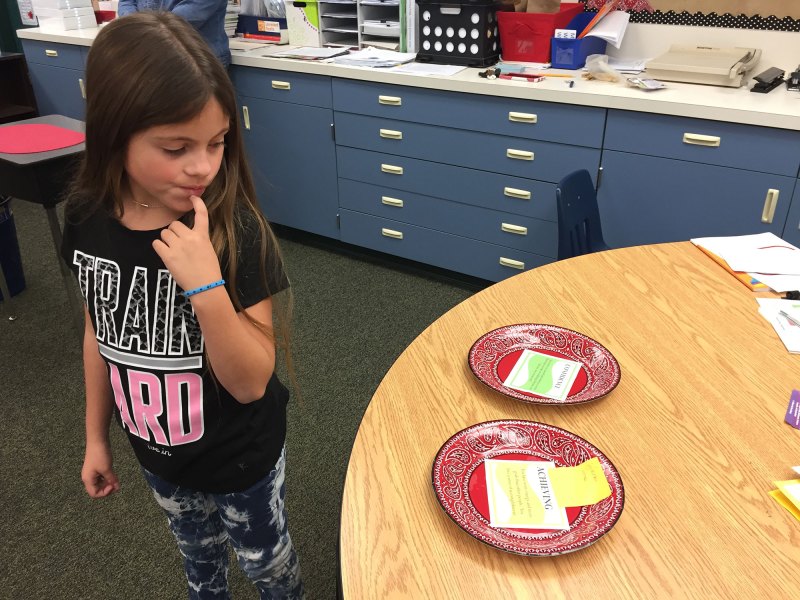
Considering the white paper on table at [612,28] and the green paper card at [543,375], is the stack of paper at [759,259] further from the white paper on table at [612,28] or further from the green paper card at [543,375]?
the white paper on table at [612,28]

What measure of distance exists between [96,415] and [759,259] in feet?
4.42

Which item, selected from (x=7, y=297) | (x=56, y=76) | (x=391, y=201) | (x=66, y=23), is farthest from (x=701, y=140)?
(x=56, y=76)

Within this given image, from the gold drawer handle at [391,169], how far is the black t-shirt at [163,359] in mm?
1926

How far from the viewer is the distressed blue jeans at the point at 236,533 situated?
101cm

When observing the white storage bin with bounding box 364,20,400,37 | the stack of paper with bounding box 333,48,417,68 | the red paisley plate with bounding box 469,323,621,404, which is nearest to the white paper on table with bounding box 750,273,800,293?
Result: the red paisley plate with bounding box 469,323,621,404

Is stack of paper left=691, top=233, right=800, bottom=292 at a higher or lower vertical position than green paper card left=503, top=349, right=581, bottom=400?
higher

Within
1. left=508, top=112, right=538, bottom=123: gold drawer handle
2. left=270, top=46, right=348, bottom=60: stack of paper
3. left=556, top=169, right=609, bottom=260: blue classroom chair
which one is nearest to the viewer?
left=556, top=169, right=609, bottom=260: blue classroom chair

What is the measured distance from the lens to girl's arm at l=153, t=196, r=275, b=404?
2.51 ft

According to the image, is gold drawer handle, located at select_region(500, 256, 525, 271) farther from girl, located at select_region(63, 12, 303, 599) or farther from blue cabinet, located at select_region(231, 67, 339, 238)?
girl, located at select_region(63, 12, 303, 599)

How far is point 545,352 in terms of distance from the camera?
105cm

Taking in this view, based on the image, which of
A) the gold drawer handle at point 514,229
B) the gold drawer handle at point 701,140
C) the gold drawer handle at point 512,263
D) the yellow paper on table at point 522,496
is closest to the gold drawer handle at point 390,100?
the gold drawer handle at point 514,229

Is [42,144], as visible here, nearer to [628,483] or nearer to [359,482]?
[359,482]

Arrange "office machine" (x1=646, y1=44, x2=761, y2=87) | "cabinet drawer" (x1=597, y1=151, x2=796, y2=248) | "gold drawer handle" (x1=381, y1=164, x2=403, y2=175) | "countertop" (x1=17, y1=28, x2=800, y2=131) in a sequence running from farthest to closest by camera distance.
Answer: "gold drawer handle" (x1=381, y1=164, x2=403, y2=175)
"office machine" (x1=646, y1=44, x2=761, y2=87)
"cabinet drawer" (x1=597, y1=151, x2=796, y2=248)
"countertop" (x1=17, y1=28, x2=800, y2=131)

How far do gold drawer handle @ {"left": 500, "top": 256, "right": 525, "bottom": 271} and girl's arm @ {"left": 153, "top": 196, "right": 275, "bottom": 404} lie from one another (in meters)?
1.89
